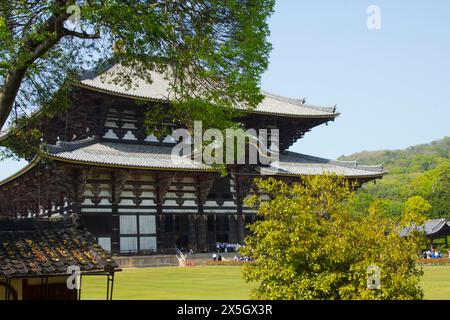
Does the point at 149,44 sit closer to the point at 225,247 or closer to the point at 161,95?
the point at 161,95

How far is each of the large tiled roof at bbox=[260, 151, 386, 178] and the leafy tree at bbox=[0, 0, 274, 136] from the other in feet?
82.8

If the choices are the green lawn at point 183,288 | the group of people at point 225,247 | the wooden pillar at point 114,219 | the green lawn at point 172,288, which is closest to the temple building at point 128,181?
the wooden pillar at point 114,219

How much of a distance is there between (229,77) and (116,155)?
70.6 feet

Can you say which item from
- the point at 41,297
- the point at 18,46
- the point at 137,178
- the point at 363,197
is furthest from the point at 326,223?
the point at 363,197

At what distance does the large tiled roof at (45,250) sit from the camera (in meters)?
9.11

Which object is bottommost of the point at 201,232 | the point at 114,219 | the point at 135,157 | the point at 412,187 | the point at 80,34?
the point at 201,232

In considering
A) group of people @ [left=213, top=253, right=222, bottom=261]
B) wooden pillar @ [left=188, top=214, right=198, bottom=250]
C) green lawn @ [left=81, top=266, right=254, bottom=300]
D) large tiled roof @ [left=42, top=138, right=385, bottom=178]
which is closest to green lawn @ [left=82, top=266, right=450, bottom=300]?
green lawn @ [left=81, top=266, right=254, bottom=300]

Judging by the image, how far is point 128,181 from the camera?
3409cm

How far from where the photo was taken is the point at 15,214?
135 feet

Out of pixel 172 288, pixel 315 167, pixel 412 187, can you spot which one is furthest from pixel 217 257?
pixel 412 187

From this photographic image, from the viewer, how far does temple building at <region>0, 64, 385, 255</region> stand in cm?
3200

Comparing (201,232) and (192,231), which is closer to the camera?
(192,231)

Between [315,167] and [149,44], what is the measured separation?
32059mm

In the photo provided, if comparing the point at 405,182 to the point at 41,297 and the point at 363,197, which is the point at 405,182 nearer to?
the point at 363,197
